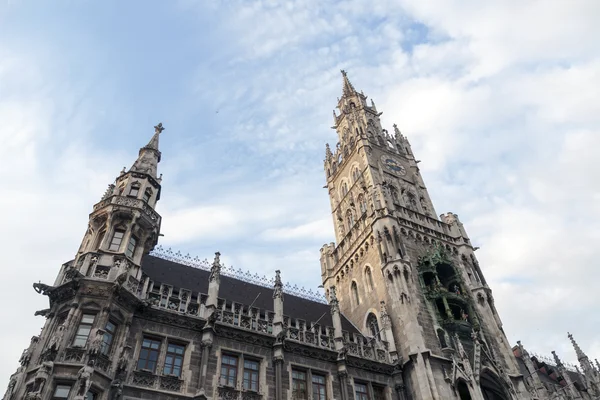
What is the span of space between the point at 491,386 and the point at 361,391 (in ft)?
29.7

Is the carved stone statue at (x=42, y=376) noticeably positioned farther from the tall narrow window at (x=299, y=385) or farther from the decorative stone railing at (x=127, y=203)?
the tall narrow window at (x=299, y=385)

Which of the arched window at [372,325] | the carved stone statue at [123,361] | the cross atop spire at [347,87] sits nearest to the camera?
the carved stone statue at [123,361]

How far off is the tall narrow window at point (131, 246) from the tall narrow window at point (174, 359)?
5.41m

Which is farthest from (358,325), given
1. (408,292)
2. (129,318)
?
(129,318)

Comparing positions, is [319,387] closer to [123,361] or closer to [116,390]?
[123,361]

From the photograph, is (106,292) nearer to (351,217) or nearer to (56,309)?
(56,309)

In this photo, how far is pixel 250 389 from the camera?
76.4 ft

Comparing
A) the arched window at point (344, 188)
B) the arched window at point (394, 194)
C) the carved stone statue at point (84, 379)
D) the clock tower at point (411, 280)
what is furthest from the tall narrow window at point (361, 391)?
the arched window at point (344, 188)

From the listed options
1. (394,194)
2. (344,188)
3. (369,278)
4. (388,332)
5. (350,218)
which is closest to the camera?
(388,332)

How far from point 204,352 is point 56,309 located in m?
7.26

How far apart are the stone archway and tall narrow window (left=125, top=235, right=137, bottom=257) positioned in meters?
22.3

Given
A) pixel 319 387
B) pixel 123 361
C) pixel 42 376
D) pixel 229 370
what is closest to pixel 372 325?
pixel 319 387

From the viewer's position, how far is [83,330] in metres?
20.8

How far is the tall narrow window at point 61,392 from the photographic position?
18558 millimetres
